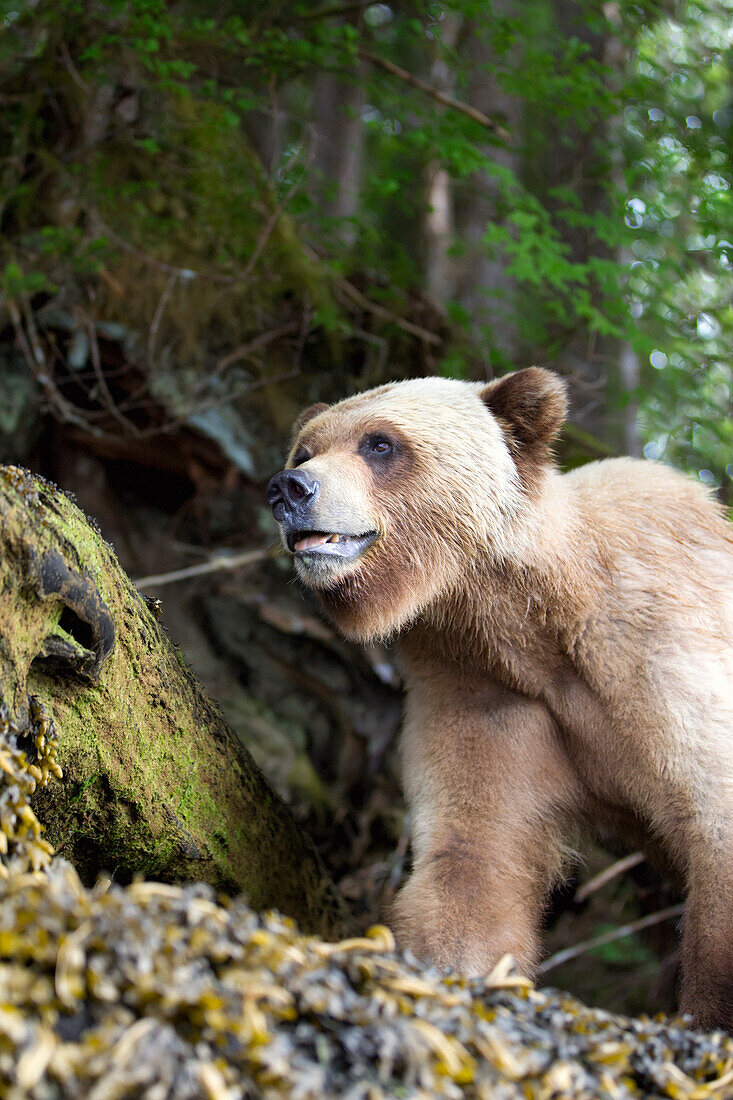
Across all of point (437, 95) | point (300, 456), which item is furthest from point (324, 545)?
point (437, 95)

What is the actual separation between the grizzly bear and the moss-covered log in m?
0.55

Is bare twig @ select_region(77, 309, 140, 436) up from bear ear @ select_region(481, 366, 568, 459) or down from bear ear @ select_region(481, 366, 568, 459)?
down

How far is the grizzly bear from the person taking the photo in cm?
286

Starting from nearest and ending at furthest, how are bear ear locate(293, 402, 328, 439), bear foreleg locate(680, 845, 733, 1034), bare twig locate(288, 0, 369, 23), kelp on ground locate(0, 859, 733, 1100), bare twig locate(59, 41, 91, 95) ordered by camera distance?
kelp on ground locate(0, 859, 733, 1100) → bear foreleg locate(680, 845, 733, 1034) → bear ear locate(293, 402, 328, 439) → bare twig locate(59, 41, 91, 95) → bare twig locate(288, 0, 369, 23)

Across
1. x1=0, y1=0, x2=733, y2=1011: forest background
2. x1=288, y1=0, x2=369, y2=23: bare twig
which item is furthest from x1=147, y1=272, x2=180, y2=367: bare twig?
x1=288, y1=0, x2=369, y2=23: bare twig

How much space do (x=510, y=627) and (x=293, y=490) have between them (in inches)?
35.6

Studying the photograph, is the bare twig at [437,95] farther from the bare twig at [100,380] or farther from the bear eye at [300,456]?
the bear eye at [300,456]

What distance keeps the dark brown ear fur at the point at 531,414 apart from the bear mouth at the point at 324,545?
27.5 inches

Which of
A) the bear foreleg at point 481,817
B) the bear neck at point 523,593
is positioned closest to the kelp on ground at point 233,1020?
the bear foreleg at point 481,817

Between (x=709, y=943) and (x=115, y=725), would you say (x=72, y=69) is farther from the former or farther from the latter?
(x=709, y=943)

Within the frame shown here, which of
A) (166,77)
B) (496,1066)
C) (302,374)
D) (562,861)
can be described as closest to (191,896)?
(496,1066)

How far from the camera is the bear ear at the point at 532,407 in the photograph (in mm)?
3271

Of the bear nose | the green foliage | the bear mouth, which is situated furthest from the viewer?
the green foliage

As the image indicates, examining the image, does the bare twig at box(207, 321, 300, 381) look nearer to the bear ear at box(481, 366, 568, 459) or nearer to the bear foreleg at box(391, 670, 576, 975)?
the bear ear at box(481, 366, 568, 459)
